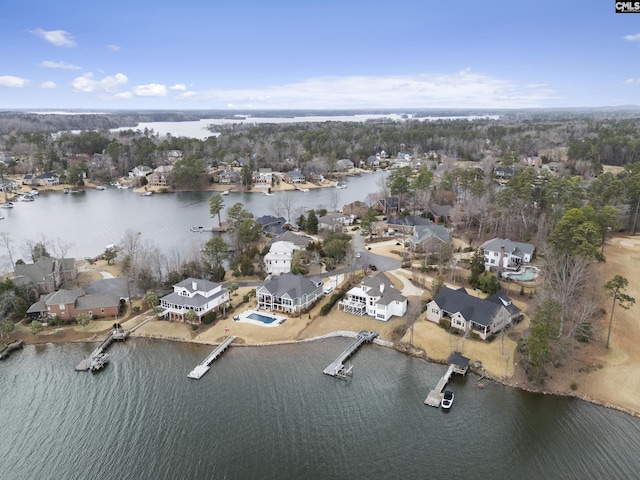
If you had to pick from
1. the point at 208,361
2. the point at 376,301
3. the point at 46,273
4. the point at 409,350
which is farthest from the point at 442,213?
the point at 46,273

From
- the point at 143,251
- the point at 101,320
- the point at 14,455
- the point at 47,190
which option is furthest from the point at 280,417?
the point at 47,190

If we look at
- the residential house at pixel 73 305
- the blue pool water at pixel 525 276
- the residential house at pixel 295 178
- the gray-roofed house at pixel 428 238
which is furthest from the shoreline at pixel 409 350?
the residential house at pixel 295 178

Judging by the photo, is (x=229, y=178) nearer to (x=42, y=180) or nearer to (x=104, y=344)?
(x=42, y=180)

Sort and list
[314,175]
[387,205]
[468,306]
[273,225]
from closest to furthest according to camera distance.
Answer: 1. [468,306]
2. [273,225]
3. [387,205]
4. [314,175]

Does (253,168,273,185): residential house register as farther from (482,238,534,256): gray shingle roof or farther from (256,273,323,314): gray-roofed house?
(256,273,323,314): gray-roofed house

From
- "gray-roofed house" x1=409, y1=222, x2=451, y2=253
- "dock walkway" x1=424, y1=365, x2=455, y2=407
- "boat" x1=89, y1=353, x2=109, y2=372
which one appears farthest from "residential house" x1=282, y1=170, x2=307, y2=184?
"dock walkway" x1=424, y1=365, x2=455, y2=407

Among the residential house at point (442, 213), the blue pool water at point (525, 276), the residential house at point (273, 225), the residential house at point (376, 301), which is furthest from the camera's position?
the residential house at point (442, 213)

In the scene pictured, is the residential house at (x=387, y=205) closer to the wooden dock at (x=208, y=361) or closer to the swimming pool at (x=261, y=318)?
the swimming pool at (x=261, y=318)
